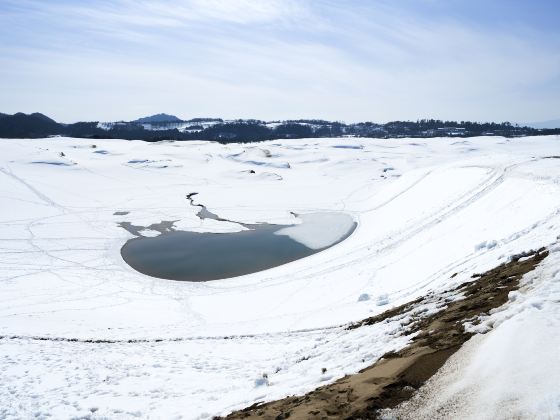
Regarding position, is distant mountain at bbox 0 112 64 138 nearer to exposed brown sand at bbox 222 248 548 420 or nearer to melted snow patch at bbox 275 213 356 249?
melted snow patch at bbox 275 213 356 249

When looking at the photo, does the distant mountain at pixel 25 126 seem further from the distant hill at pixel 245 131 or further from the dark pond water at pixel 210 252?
the dark pond water at pixel 210 252

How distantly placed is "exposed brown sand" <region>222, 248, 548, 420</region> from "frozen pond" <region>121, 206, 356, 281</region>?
1727 cm

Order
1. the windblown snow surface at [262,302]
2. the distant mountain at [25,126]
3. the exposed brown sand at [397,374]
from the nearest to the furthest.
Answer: the exposed brown sand at [397,374], the windblown snow surface at [262,302], the distant mountain at [25,126]

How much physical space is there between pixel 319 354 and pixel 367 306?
5.32 metres

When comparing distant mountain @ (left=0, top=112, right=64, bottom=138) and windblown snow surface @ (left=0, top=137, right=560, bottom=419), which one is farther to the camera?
distant mountain @ (left=0, top=112, right=64, bottom=138)

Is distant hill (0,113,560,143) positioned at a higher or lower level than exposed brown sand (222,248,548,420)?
higher

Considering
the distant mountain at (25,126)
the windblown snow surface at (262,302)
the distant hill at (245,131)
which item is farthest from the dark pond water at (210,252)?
the distant mountain at (25,126)

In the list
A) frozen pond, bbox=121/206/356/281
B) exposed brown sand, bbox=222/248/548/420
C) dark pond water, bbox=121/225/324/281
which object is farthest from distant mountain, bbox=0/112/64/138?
exposed brown sand, bbox=222/248/548/420

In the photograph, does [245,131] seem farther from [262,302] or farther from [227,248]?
[262,302]

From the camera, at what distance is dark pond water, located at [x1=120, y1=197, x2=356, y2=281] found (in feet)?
82.5

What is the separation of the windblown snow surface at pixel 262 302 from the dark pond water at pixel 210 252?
1.38m

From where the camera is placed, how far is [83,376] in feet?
37.1

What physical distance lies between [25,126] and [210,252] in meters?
158

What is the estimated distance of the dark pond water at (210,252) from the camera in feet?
82.5
